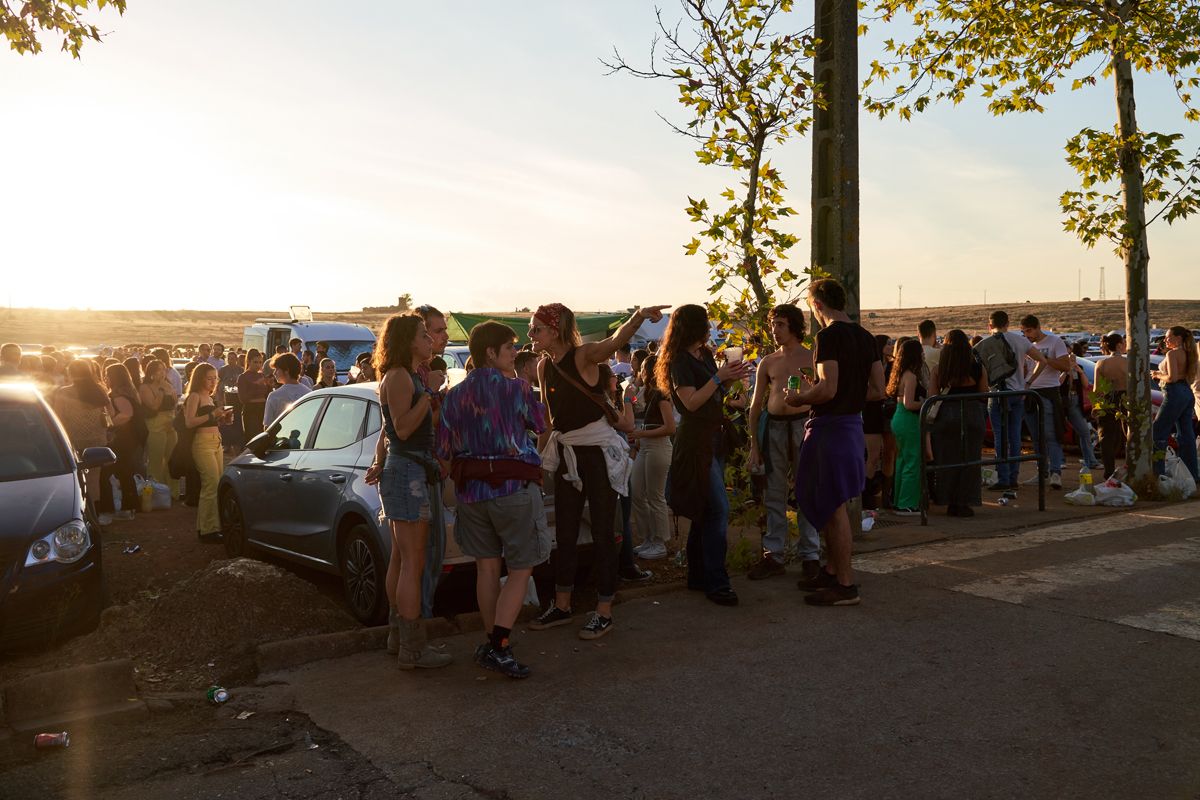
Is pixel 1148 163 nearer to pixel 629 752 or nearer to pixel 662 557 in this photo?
pixel 662 557

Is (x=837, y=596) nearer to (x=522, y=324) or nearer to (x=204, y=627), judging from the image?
(x=204, y=627)

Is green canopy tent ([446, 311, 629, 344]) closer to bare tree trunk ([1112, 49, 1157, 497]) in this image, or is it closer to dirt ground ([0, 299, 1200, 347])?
bare tree trunk ([1112, 49, 1157, 497])

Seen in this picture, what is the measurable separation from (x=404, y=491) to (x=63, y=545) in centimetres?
246

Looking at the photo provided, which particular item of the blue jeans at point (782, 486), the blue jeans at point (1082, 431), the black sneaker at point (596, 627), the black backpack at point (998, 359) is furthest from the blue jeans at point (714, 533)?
the blue jeans at point (1082, 431)

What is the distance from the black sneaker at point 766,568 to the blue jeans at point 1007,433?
425cm

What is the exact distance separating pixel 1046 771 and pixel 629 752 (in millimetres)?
1646

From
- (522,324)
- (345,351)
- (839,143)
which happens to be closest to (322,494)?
(839,143)

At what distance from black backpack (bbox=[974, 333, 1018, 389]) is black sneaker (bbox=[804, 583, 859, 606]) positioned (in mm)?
6196

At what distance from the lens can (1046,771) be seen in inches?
164

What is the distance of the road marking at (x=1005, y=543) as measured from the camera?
7.95 m

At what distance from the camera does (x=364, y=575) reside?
679cm

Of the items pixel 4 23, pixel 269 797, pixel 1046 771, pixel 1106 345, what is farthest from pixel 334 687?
pixel 1106 345

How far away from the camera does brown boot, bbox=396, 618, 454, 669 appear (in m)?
5.65

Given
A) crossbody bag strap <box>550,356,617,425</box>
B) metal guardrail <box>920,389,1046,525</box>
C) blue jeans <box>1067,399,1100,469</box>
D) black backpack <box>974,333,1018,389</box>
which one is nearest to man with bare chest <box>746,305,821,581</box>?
crossbody bag strap <box>550,356,617,425</box>
